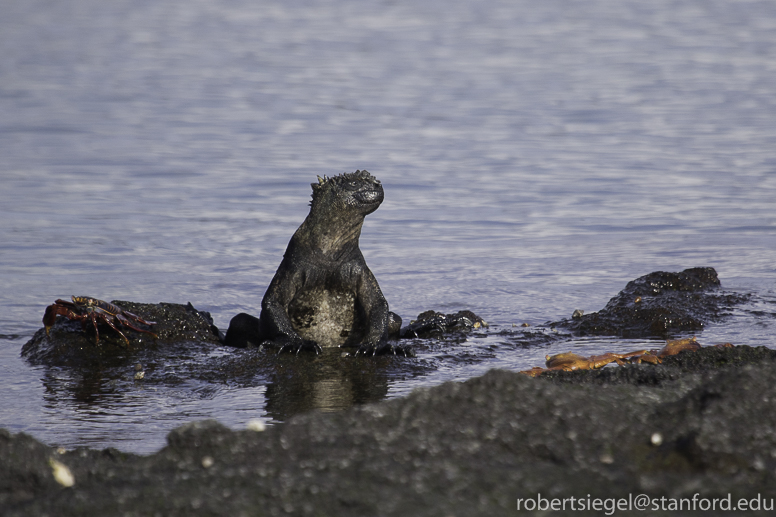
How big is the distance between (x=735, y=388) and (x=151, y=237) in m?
11.2

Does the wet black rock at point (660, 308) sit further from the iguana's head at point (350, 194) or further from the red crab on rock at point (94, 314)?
the red crab on rock at point (94, 314)

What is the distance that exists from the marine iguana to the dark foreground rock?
4.03m

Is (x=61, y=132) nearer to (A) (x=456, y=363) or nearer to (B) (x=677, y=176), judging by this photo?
(B) (x=677, y=176)

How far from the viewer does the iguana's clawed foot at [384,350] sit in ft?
23.8

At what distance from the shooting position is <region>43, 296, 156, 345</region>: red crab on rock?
24.1 ft

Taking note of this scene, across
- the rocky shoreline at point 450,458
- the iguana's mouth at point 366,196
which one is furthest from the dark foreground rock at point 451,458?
the iguana's mouth at point 366,196

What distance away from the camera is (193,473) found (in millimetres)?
2984

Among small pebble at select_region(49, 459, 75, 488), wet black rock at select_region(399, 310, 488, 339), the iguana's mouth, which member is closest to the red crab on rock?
the iguana's mouth

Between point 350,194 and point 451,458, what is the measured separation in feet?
15.8

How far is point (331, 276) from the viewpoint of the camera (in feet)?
25.4

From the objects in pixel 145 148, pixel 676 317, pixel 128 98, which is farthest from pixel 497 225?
pixel 128 98

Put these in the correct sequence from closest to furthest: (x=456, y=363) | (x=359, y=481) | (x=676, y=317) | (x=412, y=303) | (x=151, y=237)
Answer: (x=359, y=481), (x=456, y=363), (x=676, y=317), (x=412, y=303), (x=151, y=237)

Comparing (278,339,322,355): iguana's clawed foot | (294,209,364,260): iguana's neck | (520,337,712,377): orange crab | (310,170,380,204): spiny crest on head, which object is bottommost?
(520,337,712,377): orange crab

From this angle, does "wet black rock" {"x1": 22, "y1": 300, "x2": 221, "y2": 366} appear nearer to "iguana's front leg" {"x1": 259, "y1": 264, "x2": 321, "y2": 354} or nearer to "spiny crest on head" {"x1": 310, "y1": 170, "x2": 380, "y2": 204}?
"iguana's front leg" {"x1": 259, "y1": 264, "x2": 321, "y2": 354}
